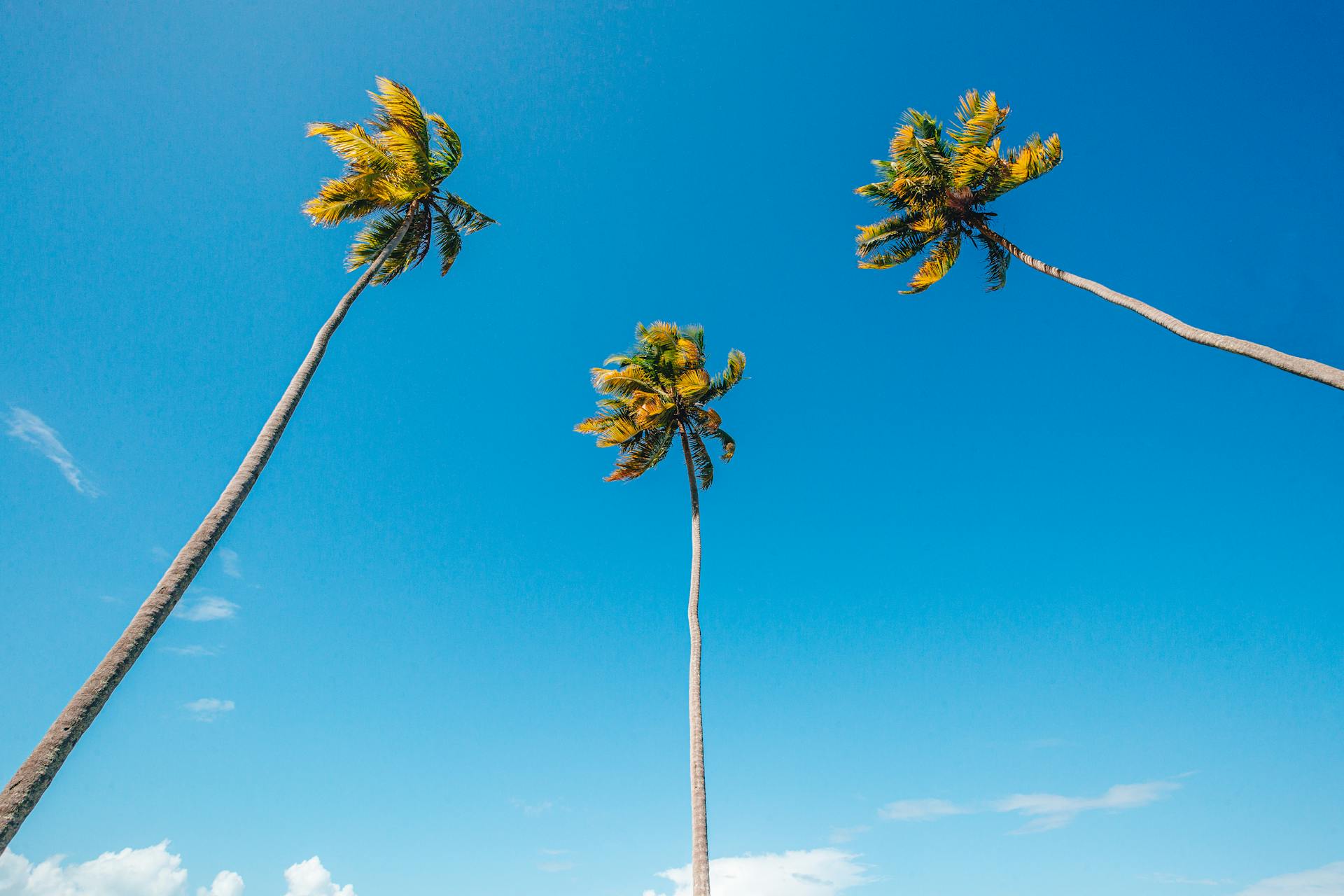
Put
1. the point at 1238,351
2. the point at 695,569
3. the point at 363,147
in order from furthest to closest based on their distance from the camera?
the point at 695,569, the point at 363,147, the point at 1238,351

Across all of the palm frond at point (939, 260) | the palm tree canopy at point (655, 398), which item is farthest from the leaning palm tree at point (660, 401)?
the palm frond at point (939, 260)

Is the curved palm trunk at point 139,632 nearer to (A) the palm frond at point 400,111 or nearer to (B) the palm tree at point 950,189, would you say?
(A) the palm frond at point 400,111

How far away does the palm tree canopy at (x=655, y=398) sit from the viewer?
2138cm

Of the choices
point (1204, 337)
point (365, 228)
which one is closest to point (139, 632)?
point (365, 228)

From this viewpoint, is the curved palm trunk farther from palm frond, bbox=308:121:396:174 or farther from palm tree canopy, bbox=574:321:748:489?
palm tree canopy, bbox=574:321:748:489

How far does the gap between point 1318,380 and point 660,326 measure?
16.0m

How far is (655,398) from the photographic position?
2120 cm

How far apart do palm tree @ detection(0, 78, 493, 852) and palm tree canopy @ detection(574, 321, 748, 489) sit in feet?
22.3

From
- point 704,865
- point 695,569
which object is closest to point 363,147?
point 695,569

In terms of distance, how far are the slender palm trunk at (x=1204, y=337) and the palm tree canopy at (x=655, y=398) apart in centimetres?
905

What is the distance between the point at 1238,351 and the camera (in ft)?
41.4

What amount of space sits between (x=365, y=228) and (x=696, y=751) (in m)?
14.9

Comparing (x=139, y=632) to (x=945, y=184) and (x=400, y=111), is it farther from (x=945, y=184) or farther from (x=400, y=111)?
(x=945, y=184)

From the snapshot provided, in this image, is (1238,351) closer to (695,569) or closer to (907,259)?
(907,259)
